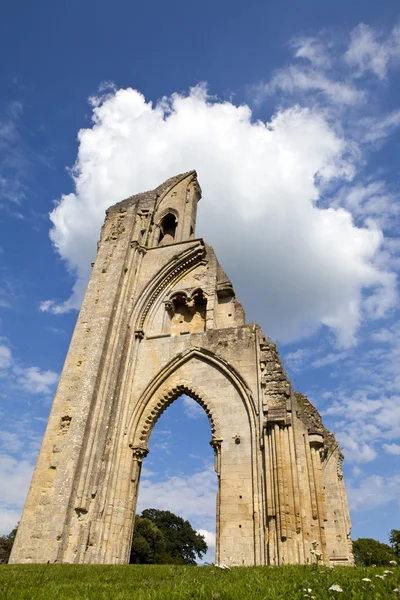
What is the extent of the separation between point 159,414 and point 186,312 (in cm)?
362

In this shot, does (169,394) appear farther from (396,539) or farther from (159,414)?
(396,539)

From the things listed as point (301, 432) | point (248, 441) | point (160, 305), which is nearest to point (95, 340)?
point (160, 305)

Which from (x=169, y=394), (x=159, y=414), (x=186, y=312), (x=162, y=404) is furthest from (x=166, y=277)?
(x=159, y=414)

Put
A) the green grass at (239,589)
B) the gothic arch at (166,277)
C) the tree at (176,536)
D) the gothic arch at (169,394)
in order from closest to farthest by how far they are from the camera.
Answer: the green grass at (239,589)
the gothic arch at (169,394)
the gothic arch at (166,277)
the tree at (176,536)

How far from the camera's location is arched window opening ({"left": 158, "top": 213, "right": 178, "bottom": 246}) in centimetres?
1791

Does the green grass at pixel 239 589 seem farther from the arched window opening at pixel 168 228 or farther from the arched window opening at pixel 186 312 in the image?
the arched window opening at pixel 168 228

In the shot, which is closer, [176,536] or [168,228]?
[168,228]

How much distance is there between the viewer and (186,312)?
14.9 metres

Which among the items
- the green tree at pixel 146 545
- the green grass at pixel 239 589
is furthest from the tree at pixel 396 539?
the green grass at pixel 239 589

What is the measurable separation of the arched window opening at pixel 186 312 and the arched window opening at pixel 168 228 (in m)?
3.78

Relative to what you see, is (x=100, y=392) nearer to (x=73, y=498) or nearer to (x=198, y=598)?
(x=73, y=498)

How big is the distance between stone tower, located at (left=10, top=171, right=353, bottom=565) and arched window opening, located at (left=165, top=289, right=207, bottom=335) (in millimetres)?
39

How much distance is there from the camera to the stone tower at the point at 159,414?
9812 millimetres

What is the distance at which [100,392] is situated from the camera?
39.3ft
